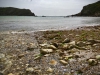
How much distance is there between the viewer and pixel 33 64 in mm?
6238

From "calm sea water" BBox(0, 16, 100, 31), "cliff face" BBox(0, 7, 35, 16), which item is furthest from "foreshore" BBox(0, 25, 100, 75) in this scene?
"cliff face" BBox(0, 7, 35, 16)

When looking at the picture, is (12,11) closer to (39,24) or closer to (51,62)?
(39,24)

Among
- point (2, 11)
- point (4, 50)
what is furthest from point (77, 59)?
point (2, 11)

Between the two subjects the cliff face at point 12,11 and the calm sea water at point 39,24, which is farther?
the cliff face at point 12,11

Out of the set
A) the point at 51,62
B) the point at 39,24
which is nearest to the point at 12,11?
the point at 39,24

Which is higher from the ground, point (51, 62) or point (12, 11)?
point (12, 11)

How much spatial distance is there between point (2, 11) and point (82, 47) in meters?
180

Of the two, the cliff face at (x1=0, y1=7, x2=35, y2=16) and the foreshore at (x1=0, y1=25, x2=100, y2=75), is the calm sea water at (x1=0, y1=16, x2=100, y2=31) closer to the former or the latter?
the foreshore at (x1=0, y1=25, x2=100, y2=75)

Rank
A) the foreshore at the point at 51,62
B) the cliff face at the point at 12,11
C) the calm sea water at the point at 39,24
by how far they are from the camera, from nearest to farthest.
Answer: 1. the foreshore at the point at 51,62
2. the calm sea water at the point at 39,24
3. the cliff face at the point at 12,11

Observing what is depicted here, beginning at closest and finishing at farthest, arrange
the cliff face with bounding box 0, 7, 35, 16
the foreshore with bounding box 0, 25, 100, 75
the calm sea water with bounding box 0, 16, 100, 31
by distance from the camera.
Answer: the foreshore with bounding box 0, 25, 100, 75
the calm sea water with bounding box 0, 16, 100, 31
the cliff face with bounding box 0, 7, 35, 16

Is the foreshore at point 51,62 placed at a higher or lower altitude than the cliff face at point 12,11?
lower

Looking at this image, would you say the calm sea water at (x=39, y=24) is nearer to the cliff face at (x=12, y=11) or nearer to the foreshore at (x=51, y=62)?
the foreshore at (x=51, y=62)

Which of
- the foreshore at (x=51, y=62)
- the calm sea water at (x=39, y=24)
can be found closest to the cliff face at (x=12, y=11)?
the calm sea water at (x=39, y=24)

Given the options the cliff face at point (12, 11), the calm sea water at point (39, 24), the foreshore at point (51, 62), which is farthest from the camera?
the cliff face at point (12, 11)
